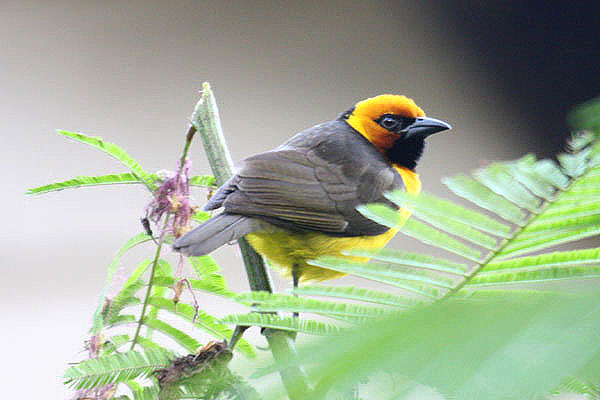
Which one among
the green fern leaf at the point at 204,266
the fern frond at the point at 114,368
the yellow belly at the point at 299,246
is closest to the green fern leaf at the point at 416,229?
the fern frond at the point at 114,368

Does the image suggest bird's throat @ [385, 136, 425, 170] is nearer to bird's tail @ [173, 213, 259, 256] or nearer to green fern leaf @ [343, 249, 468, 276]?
bird's tail @ [173, 213, 259, 256]

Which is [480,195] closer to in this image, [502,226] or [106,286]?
[502,226]

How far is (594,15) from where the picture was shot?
15.9 feet

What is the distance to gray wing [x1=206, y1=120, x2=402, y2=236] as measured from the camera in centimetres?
200

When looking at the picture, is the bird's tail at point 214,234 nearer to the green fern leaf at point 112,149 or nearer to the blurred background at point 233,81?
the green fern leaf at point 112,149

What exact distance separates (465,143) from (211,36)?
2316 millimetres

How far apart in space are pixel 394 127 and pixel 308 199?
801mm

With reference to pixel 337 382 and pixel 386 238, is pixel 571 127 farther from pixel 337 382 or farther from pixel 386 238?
pixel 386 238

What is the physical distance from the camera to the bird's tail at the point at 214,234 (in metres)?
1.34

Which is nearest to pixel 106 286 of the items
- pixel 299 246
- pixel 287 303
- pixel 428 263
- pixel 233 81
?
pixel 287 303

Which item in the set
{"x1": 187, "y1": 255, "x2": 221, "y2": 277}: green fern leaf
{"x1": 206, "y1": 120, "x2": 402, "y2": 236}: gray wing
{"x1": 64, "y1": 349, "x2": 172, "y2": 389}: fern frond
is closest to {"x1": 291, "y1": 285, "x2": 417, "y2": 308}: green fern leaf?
{"x1": 64, "y1": 349, "x2": 172, "y2": 389}: fern frond

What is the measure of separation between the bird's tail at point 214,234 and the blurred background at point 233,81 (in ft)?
11.8

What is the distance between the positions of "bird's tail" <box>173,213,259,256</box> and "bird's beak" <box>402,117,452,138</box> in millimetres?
1012

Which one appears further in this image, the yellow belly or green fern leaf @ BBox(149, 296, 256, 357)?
the yellow belly
